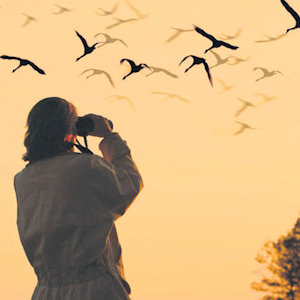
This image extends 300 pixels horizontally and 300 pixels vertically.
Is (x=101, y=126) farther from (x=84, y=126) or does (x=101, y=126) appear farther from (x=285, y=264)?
(x=285, y=264)

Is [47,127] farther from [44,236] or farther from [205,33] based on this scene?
[205,33]

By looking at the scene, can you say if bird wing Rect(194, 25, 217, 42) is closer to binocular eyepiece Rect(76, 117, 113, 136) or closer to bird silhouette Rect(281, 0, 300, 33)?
bird silhouette Rect(281, 0, 300, 33)

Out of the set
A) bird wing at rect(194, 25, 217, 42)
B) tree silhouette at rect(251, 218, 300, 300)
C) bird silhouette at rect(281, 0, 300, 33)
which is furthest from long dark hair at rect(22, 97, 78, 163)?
tree silhouette at rect(251, 218, 300, 300)

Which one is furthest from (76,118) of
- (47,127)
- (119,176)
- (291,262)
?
(291,262)

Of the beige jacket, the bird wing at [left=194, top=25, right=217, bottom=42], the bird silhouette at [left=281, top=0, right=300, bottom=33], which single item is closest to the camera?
the beige jacket

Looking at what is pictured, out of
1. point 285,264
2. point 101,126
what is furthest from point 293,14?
point 285,264

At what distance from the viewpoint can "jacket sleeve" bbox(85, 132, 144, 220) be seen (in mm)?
3783

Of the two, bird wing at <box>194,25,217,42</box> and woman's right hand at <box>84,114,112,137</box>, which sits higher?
bird wing at <box>194,25,217,42</box>

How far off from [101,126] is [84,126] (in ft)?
0.39

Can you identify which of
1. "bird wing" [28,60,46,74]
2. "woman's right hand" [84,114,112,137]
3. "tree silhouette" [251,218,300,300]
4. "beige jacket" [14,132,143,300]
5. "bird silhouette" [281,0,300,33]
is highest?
"bird silhouette" [281,0,300,33]

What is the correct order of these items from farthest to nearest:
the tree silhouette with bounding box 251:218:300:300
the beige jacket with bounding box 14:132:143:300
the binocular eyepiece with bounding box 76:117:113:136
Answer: the tree silhouette with bounding box 251:218:300:300 → the binocular eyepiece with bounding box 76:117:113:136 → the beige jacket with bounding box 14:132:143:300

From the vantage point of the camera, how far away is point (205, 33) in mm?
8070

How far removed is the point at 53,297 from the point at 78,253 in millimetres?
341

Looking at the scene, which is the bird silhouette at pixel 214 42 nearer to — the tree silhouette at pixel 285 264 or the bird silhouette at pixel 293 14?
the bird silhouette at pixel 293 14
